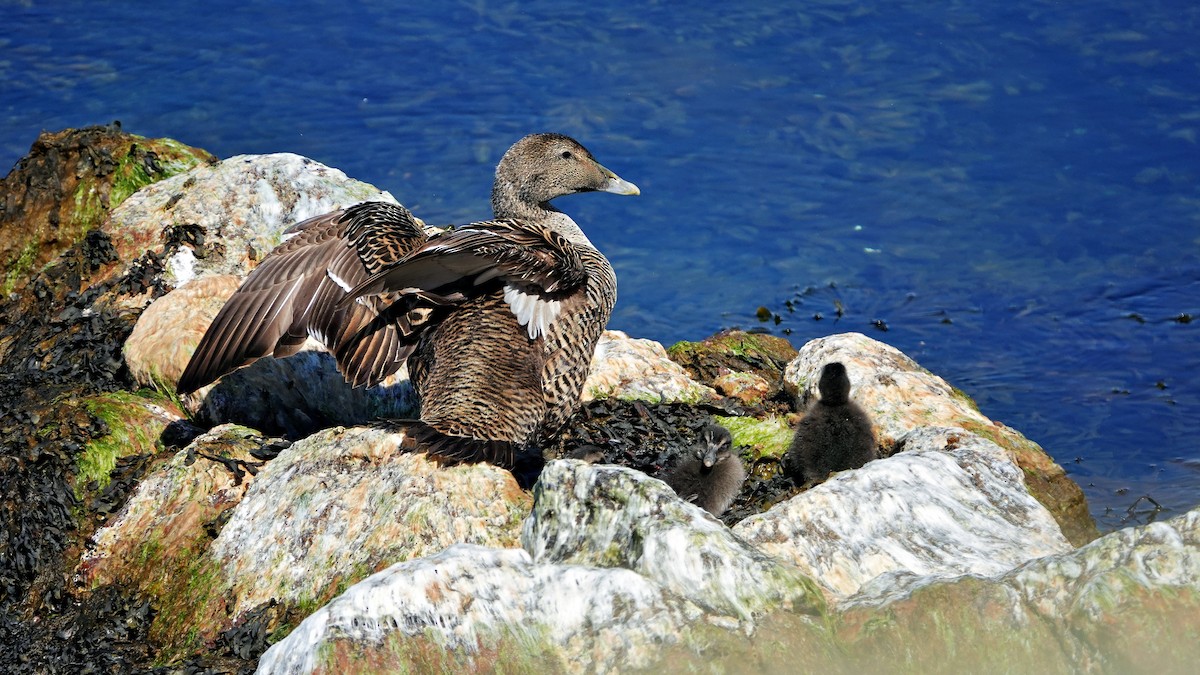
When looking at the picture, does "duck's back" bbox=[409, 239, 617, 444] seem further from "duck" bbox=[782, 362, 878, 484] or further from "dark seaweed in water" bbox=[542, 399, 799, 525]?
"duck" bbox=[782, 362, 878, 484]

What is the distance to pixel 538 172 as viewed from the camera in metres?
7.13

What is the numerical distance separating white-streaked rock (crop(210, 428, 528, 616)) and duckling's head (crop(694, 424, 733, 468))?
0.94m

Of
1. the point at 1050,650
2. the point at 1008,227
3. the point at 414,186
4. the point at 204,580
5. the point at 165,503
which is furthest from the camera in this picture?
the point at 414,186

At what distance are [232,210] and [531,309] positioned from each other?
2.96 m

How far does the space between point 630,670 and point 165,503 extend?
9.99 feet

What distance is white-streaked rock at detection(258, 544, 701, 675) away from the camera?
3811 mm

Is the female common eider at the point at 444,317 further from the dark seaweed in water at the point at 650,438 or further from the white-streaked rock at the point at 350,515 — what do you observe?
the dark seaweed in water at the point at 650,438

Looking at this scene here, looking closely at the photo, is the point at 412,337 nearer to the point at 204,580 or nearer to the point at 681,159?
the point at 204,580

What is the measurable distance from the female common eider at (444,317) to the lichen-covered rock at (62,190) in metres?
2.35

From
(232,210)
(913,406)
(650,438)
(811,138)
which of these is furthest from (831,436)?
(811,138)

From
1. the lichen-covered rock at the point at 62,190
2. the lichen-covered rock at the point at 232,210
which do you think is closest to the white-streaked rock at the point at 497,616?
the lichen-covered rock at the point at 232,210

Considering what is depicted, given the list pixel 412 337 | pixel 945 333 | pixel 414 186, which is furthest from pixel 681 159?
pixel 412 337

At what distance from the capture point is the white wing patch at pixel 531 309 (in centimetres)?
584

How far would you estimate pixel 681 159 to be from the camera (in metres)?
12.5
